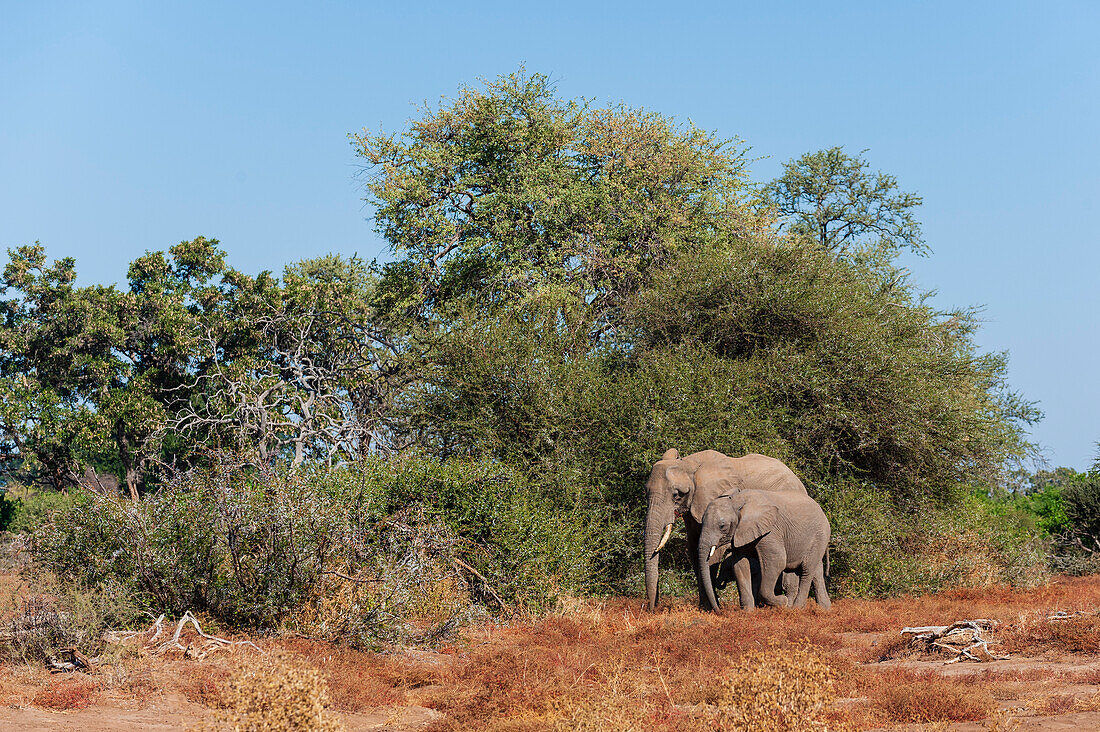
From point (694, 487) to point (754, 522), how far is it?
119 cm

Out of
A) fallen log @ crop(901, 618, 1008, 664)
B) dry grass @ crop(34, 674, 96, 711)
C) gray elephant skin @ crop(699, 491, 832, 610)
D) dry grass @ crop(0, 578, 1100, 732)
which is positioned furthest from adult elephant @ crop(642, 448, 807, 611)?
dry grass @ crop(34, 674, 96, 711)

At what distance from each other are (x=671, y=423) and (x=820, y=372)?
348cm

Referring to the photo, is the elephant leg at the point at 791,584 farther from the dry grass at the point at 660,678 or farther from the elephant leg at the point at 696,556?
the elephant leg at the point at 696,556

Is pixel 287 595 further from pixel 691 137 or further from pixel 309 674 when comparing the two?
pixel 691 137

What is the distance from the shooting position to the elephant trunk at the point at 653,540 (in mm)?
16234

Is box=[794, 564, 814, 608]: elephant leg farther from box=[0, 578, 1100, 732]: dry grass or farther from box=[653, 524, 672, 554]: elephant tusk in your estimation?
box=[653, 524, 672, 554]: elephant tusk

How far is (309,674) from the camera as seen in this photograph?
24.8ft

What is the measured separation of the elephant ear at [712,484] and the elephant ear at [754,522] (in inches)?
20.3

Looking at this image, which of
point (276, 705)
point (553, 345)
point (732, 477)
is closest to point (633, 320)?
point (553, 345)

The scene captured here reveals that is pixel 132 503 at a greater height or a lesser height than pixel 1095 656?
greater

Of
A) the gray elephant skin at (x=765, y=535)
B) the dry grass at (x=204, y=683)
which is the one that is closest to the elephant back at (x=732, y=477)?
the gray elephant skin at (x=765, y=535)

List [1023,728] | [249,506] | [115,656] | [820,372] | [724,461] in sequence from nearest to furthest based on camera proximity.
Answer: [1023,728] < [115,656] < [249,506] < [724,461] < [820,372]

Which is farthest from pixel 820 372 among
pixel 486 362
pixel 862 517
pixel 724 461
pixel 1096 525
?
pixel 1096 525

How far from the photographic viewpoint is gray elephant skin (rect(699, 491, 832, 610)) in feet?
51.6
